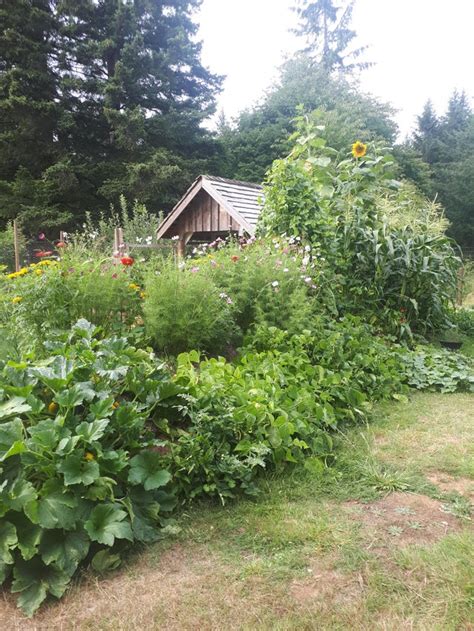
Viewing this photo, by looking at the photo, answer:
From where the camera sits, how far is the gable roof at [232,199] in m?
8.48

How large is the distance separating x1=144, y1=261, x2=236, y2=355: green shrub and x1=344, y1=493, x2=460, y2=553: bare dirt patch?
6.35ft

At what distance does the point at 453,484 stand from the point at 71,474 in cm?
198

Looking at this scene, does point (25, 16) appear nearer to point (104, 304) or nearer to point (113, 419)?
point (104, 304)

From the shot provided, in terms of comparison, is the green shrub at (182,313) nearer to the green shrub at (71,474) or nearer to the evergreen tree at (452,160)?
the green shrub at (71,474)

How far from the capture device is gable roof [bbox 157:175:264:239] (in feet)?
27.8

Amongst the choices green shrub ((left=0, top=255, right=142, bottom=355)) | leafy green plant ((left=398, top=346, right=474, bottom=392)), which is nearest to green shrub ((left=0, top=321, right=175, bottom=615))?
green shrub ((left=0, top=255, right=142, bottom=355))

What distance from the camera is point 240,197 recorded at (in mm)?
9258

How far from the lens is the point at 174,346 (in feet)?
13.1

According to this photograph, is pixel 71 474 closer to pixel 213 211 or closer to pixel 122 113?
pixel 213 211

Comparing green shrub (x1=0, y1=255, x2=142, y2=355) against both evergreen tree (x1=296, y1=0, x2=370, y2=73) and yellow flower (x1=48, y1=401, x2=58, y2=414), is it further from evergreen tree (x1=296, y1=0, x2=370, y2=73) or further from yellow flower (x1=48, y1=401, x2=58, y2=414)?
evergreen tree (x1=296, y1=0, x2=370, y2=73)

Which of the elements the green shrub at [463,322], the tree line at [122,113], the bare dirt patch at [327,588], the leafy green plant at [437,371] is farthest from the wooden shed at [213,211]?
the tree line at [122,113]

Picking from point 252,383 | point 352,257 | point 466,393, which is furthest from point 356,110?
point 252,383

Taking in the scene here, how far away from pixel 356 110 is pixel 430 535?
22.3 meters

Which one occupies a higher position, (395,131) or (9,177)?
(395,131)
